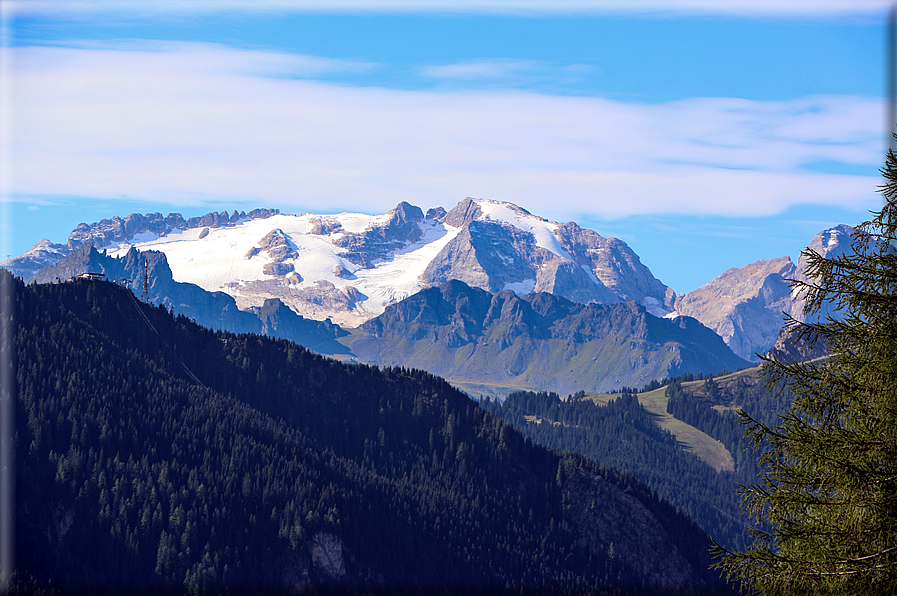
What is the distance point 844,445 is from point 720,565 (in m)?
4.71

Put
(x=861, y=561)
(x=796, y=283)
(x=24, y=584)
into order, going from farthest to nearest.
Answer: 1. (x=24, y=584)
2. (x=796, y=283)
3. (x=861, y=561)

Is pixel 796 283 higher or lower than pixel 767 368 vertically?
higher

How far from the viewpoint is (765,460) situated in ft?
86.6

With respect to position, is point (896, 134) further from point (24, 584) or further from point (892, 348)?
point (24, 584)

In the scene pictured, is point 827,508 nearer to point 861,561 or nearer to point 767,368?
point 861,561

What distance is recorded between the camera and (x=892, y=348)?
81.0ft

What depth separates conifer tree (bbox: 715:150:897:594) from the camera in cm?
2403

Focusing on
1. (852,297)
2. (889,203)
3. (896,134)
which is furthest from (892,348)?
(896,134)

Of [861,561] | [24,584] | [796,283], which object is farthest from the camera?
[24,584]

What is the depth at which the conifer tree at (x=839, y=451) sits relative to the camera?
24.0 m

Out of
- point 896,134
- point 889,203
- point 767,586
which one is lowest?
point 767,586

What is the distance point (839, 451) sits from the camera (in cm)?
2436

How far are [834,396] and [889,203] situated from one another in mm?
5547

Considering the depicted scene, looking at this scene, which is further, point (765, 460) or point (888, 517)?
point (765, 460)
